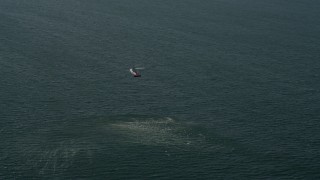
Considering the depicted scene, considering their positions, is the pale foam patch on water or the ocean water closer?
the ocean water

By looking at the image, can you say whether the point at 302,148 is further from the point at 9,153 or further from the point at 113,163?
the point at 9,153

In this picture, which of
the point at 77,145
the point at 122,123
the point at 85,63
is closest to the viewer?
the point at 77,145

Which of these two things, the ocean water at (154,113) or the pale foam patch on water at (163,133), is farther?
the pale foam patch on water at (163,133)

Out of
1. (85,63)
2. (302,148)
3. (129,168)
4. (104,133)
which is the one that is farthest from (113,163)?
(85,63)

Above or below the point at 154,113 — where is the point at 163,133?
below

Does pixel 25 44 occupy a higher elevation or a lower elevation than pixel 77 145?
higher

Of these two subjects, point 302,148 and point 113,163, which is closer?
point 113,163

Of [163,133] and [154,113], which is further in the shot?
[154,113]

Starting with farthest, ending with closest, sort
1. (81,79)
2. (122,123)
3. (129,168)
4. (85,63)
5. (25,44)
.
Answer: (25,44) < (85,63) < (81,79) < (122,123) < (129,168)
